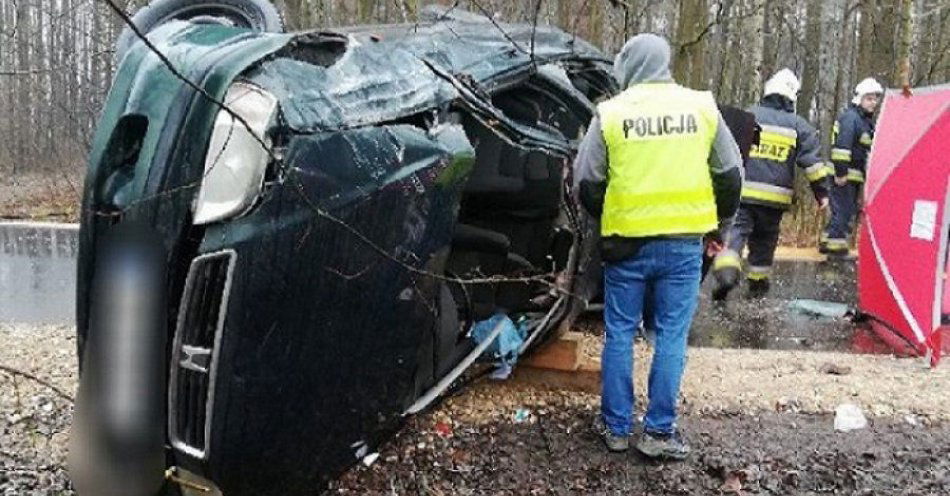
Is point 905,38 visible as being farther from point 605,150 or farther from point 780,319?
point 605,150

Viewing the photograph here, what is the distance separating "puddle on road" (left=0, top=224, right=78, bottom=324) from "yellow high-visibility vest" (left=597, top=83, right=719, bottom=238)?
3046 mm

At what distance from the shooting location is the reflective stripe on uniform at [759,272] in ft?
25.5

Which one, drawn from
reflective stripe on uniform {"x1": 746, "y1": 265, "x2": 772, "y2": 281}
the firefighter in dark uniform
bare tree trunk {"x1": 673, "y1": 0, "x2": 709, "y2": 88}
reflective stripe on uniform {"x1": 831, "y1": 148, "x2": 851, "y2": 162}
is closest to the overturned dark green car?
reflective stripe on uniform {"x1": 746, "y1": 265, "x2": 772, "y2": 281}

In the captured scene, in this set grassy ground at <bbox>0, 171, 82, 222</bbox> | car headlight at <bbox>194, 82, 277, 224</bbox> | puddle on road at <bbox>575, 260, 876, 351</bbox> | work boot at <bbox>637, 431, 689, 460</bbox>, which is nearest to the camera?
car headlight at <bbox>194, 82, 277, 224</bbox>

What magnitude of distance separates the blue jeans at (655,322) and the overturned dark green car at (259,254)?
1073 mm

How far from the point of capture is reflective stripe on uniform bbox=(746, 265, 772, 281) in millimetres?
7777

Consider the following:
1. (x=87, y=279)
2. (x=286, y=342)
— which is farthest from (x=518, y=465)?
(x=87, y=279)

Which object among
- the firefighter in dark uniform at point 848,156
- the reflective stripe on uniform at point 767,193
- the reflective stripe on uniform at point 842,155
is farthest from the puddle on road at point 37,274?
the reflective stripe on uniform at point 842,155

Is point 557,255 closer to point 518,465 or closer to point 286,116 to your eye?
point 518,465

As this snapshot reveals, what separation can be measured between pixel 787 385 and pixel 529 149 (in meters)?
1.95

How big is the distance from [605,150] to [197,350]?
1.92m

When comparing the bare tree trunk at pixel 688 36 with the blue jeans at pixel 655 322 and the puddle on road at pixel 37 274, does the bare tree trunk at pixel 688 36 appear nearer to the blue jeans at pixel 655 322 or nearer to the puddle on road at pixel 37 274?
the puddle on road at pixel 37 274

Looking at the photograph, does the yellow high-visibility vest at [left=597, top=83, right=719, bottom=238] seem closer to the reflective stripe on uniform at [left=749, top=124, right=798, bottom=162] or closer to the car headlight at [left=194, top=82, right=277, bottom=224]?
the car headlight at [left=194, top=82, right=277, bottom=224]

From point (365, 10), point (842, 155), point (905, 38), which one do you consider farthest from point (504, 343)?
point (905, 38)
